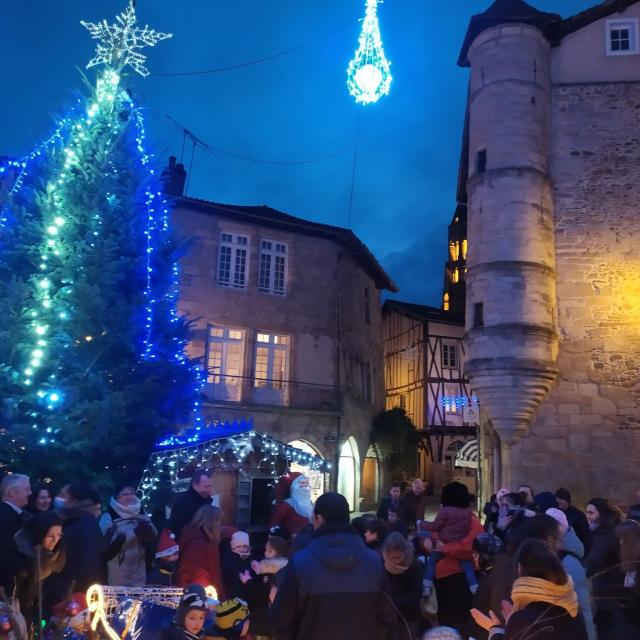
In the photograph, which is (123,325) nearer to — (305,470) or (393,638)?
(305,470)

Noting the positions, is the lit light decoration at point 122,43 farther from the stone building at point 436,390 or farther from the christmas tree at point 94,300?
the stone building at point 436,390

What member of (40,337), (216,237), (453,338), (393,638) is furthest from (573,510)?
(453,338)

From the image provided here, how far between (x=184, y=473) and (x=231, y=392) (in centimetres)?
892

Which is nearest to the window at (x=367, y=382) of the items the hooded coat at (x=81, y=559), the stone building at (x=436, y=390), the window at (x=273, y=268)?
the window at (x=273, y=268)

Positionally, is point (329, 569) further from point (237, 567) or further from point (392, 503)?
point (392, 503)

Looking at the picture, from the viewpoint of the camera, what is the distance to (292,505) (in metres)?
5.57

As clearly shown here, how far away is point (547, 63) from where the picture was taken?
14.8m

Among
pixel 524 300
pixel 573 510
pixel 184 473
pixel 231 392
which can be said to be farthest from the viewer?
pixel 231 392

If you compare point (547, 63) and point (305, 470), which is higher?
point (547, 63)

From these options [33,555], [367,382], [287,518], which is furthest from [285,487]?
[367,382]

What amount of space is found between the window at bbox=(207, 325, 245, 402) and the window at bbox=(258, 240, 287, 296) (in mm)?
1761

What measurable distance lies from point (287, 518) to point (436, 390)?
23.6 meters

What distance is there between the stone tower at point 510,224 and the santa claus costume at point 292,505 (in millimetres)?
8003

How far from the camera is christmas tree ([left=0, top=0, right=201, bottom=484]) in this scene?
741 centimetres
